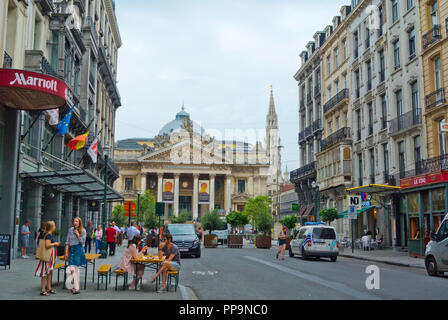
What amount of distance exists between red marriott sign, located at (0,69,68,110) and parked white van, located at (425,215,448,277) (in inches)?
519

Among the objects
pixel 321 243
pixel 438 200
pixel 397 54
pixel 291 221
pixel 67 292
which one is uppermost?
pixel 397 54

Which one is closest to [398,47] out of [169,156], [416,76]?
[416,76]

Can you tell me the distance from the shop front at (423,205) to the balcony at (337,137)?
11.3 metres

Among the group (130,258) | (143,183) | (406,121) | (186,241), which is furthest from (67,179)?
(143,183)

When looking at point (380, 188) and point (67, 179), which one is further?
point (380, 188)

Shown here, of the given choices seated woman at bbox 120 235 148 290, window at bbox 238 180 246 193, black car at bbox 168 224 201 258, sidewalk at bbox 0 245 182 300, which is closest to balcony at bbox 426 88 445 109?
black car at bbox 168 224 201 258

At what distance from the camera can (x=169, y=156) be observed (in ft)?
306

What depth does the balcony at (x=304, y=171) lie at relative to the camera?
47594mm

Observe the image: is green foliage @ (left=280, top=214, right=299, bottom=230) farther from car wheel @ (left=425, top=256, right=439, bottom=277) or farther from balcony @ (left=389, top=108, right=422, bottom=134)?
car wheel @ (left=425, top=256, right=439, bottom=277)

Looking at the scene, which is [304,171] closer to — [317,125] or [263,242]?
[317,125]

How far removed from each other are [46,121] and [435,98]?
20.4m

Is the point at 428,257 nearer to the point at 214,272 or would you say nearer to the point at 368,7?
the point at 214,272

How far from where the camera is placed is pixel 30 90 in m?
16.4
